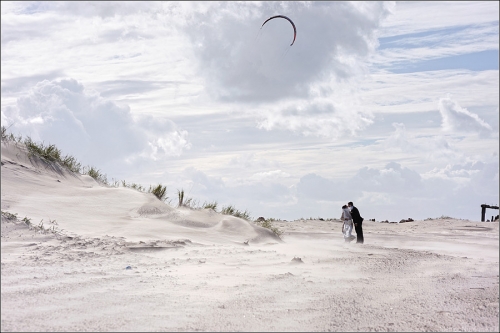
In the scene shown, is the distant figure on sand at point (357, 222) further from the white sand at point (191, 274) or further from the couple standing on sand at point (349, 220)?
the white sand at point (191, 274)

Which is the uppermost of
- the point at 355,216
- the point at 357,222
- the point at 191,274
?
the point at 355,216

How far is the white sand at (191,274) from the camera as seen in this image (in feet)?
20.6

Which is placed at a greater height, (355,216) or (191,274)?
(355,216)

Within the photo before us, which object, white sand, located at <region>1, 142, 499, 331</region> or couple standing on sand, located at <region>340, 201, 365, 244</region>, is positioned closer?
white sand, located at <region>1, 142, 499, 331</region>

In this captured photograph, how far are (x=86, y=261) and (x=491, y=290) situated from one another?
6.00 meters

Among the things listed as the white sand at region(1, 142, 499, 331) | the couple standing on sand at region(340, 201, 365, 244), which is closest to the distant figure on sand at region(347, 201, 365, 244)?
the couple standing on sand at region(340, 201, 365, 244)

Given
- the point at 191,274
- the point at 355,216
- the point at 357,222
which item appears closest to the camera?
the point at 191,274

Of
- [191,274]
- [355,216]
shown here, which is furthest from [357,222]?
[191,274]

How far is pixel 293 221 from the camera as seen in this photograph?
21.1 m

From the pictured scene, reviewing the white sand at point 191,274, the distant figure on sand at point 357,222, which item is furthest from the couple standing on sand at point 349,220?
the white sand at point 191,274

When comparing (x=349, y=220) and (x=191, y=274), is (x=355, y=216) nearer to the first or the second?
(x=349, y=220)

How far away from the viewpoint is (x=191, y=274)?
27.9 feet

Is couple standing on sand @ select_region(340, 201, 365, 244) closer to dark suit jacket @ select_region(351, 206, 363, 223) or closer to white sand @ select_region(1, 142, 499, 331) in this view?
dark suit jacket @ select_region(351, 206, 363, 223)

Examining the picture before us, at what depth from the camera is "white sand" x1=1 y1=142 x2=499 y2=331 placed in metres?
6.29
